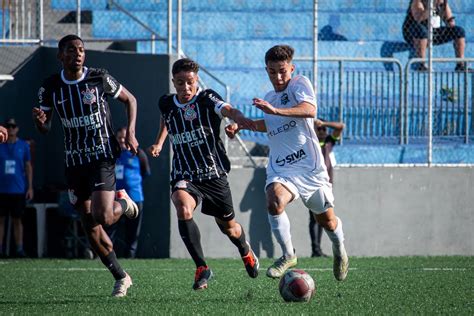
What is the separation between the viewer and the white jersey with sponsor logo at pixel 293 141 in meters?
9.88

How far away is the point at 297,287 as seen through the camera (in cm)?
851

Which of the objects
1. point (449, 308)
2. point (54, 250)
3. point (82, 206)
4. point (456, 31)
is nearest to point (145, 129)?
point (54, 250)

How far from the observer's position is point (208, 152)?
32.7ft

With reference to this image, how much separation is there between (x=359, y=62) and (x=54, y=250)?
624 centimetres

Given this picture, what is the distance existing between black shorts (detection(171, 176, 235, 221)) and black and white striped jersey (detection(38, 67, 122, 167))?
78 centimetres

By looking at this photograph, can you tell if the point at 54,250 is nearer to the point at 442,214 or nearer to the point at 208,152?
the point at 442,214

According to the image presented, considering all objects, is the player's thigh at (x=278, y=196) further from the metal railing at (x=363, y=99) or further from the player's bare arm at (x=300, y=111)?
the metal railing at (x=363, y=99)

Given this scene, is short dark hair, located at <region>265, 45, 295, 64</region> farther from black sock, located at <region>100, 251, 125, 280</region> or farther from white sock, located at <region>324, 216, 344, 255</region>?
black sock, located at <region>100, 251, 125, 280</region>

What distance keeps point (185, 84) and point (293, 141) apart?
1.17m

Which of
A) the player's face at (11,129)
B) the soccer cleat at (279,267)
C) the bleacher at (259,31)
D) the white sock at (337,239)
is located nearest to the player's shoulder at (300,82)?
the white sock at (337,239)

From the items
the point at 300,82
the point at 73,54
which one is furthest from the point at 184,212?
the point at 73,54

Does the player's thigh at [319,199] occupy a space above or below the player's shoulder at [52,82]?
below

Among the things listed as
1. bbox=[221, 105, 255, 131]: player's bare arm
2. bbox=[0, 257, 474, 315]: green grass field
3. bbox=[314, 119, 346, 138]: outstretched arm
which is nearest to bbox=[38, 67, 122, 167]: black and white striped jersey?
bbox=[221, 105, 255, 131]: player's bare arm

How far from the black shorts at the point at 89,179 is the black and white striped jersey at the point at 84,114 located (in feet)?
0.19
